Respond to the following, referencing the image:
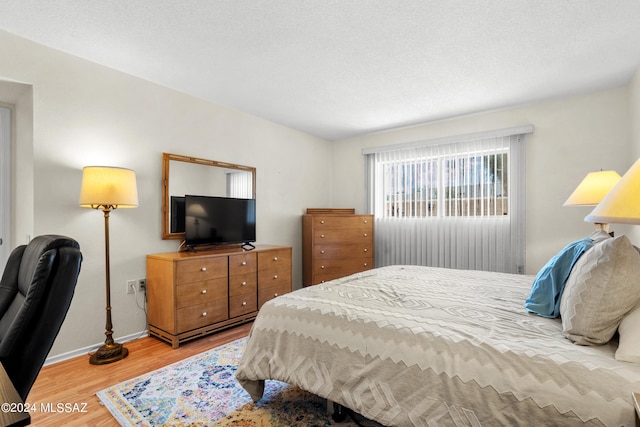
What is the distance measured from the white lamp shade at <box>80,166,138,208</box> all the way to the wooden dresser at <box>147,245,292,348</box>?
650 mm

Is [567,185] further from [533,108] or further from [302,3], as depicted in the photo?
[302,3]

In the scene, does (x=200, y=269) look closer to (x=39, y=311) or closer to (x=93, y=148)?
(x=93, y=148)

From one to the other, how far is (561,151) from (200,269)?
408cm

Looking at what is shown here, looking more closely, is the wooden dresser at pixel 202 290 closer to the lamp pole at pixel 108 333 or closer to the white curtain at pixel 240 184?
the lamp pole at pixel 108 333

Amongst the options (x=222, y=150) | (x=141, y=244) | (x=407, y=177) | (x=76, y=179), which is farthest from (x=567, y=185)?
(x=76, y=179)

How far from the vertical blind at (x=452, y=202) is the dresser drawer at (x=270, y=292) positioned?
5.67 ft

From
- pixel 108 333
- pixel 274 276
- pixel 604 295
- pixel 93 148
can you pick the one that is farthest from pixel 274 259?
pixel 604 295

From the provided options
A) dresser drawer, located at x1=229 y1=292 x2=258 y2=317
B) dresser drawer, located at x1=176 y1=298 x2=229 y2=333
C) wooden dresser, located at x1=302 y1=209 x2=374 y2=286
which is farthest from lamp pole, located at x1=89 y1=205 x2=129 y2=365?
wooden dresser, located at x1=302 y1=209 x2=374 y2=286

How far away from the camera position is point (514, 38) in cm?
229

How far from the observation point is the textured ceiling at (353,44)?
6.54 feet

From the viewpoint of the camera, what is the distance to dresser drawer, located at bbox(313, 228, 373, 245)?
439 cm

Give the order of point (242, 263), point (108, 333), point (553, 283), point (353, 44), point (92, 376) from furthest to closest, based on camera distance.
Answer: point (242, 263) → point (108, 333) → point (353, 44) → point (92, 376) → point (553, 283)

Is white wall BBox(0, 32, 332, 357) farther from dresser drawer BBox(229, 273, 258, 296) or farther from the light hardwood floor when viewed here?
dresser drawer BBox(229, 273, 258, 296)

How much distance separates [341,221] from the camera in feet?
14.7
